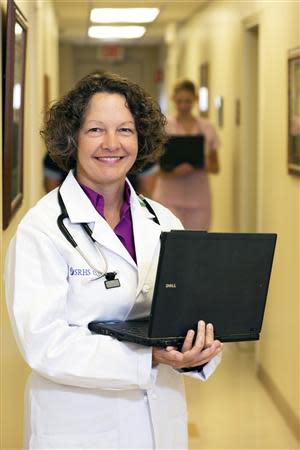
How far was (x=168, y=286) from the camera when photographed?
Answer: 6.19ft

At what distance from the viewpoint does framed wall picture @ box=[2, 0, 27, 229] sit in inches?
125

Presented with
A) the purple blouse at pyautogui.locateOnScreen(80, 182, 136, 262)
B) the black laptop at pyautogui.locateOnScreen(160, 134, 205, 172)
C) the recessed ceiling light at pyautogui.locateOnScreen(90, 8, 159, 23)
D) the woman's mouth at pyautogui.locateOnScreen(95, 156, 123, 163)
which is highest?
the recessed ceiling light at pyautogui.locateOnScreen(90, 8, 159, 23)

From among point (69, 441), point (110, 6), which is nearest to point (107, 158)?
point (69, 441)

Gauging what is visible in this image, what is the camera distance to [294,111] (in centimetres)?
450

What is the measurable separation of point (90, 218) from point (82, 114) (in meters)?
A: 0.25

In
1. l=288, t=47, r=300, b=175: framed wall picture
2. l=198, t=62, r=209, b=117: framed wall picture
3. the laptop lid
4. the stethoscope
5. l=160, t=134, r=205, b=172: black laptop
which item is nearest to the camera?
the laptop lid

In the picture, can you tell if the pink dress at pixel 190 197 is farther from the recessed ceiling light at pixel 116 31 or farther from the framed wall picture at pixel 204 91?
the recessed ceiling light at pixel 116 31

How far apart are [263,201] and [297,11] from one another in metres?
1.37

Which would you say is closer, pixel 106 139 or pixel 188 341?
pixel 188 341

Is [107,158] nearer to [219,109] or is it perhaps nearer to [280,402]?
[280,402]

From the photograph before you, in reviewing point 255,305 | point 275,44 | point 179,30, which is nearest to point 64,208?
point 255,305

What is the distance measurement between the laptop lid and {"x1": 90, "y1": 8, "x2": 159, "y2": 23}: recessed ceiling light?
579 cm

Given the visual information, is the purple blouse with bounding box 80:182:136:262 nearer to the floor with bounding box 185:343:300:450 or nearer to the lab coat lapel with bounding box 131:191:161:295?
the lab coat lapel with bounding box 131:191:161:295

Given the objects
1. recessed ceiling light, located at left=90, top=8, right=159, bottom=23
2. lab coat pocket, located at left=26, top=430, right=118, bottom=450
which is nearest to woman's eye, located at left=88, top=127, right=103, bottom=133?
lab coat pocket, located at left=26, top=430, right=118, bottom=450
